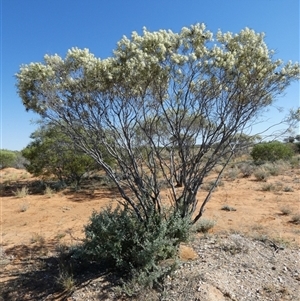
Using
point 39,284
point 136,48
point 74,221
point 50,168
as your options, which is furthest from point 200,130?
point 50,168

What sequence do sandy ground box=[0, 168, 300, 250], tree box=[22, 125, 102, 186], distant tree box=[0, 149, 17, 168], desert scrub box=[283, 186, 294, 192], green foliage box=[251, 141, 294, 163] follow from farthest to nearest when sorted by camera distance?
distant tree box=[0, 149, 17, 168] < green foliage box=[251, 141, 294, 163] < tree box=[22, 125, 102, 186] < desert scrub box=[283, 186, 294, 192] < sandy ground box=[0, 168, 300, 250]

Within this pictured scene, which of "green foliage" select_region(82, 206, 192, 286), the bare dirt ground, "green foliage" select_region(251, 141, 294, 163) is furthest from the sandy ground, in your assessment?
"green foliage" select_region(251, 141, 294, 163)

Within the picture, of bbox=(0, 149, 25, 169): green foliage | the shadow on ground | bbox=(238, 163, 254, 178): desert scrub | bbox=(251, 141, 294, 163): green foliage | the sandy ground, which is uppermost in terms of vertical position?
bbox=(0, 149, 25, 169): green foliage

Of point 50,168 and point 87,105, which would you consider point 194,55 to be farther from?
point 50,168

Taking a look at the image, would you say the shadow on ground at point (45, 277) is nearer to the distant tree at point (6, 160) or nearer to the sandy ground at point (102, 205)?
the sandy ground at point (102, 205)

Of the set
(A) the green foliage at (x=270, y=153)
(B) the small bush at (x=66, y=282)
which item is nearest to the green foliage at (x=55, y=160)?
(B) the small bush at (x=66, y=282)

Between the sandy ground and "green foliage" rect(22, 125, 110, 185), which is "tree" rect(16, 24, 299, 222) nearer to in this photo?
the sandy ground

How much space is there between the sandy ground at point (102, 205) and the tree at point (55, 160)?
1.83 m

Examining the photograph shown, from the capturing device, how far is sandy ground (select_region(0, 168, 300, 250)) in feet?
25.4

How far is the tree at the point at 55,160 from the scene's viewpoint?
50.4 ft

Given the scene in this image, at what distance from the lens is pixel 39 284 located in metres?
5.05

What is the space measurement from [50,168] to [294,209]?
1189 cm

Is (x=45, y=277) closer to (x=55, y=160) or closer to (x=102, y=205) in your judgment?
(x=102, y=205)

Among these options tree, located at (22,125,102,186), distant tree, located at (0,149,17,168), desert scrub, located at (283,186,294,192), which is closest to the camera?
desert scrub, located at (283,186,294,192)
